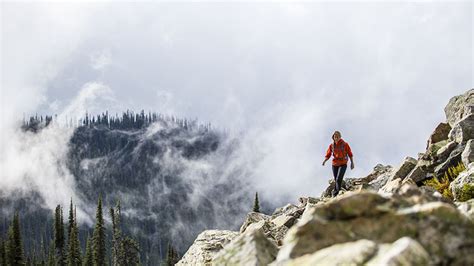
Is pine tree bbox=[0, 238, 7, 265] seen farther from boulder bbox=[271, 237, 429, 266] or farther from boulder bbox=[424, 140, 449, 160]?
boulder bbox=[271, 237, 429, 266]

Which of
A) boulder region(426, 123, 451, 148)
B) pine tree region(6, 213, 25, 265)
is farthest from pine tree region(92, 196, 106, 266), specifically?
boulder region(426, 123, 451, 148)

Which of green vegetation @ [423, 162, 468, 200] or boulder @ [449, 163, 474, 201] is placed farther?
green vegetation @ [423, 162, 468, 200]

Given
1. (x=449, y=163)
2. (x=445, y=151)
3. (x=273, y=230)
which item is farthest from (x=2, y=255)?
(x=449, y=163)

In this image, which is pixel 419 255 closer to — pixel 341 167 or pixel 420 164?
pixel 341 167

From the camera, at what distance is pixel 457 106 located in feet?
100

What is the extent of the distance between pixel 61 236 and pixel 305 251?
319 feet

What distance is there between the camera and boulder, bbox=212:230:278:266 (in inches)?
446

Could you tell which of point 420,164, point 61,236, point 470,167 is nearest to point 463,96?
point 420,164

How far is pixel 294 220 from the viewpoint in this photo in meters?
24.7

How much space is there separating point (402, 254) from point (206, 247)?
17.5m

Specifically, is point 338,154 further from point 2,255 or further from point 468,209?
point 2,255

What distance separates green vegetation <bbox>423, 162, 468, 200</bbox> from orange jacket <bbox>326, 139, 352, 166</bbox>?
4072 mm

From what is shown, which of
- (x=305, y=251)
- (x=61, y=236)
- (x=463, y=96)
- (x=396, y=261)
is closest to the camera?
(x=396, y=261)

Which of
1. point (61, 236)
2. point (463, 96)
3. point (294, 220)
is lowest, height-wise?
point (294, 220)
